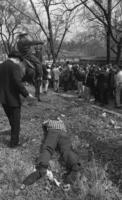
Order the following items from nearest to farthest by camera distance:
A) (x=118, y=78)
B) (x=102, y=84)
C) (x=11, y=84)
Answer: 1. (x=11, y=84)
2. (x=118, y=78)
3. (x=102, y=84)

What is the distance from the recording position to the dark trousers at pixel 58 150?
14.1 ft

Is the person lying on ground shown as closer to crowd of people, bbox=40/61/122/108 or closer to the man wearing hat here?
the man wearing hat

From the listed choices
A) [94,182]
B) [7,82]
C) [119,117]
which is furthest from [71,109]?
[94,182]

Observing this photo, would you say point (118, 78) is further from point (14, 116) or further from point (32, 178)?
point (32, 178)

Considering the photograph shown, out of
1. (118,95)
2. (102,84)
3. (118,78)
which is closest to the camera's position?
(118,78)

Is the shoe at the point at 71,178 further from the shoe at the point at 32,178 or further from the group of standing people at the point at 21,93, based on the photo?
the shoe at the point at 32,178

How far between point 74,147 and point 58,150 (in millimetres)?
514

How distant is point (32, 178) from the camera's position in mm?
3920

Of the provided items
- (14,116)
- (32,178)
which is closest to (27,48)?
(14,116)

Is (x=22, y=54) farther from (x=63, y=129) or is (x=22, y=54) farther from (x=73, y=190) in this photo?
(x=73, y=190)

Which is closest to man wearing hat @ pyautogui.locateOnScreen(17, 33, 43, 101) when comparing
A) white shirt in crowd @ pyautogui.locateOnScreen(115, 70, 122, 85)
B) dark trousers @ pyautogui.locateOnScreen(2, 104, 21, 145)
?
dark trousers @ pyautogui.locateOnScreen(2, 104, 21, 145)

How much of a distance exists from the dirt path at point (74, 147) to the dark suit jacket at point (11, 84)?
3.49 ft

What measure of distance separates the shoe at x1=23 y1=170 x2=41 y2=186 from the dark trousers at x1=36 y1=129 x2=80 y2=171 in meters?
0.23

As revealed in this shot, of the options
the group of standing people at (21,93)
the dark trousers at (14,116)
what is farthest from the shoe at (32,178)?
the dark trousers at (14,116)
